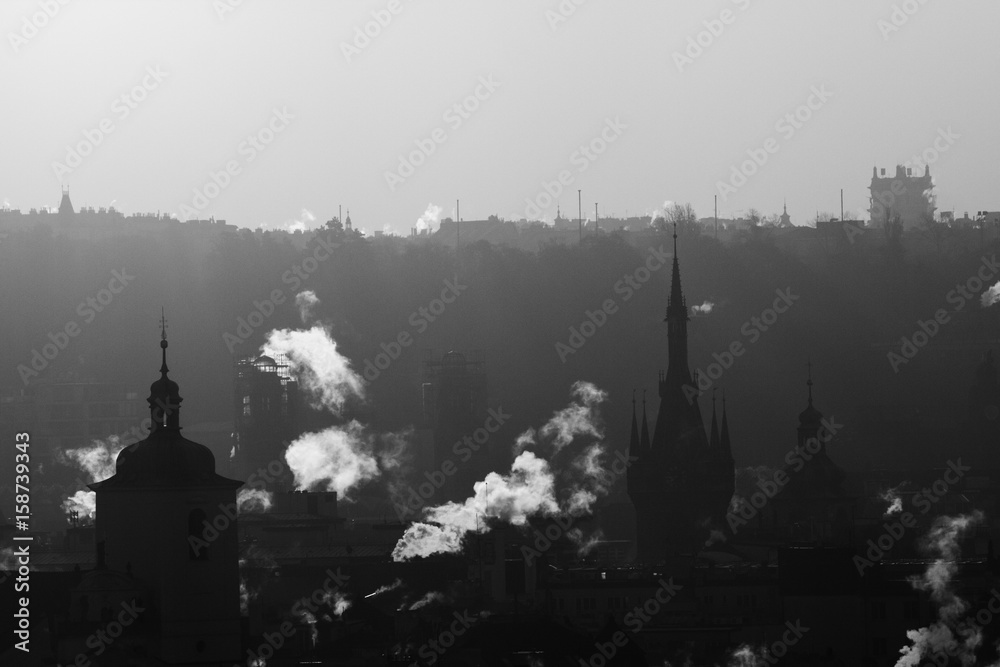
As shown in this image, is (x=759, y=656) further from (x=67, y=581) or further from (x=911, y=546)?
(x=911, y=546)

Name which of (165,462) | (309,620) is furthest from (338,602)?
(165,462)

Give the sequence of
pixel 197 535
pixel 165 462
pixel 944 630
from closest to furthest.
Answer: pixel 197 535 < pixel 165 462 < pixel 944 630

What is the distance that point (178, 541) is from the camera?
113750mm

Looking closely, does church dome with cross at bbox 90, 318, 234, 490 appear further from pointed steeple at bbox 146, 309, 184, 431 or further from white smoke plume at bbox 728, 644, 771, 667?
white smoke plume at bbox 728, 644, 771, 667

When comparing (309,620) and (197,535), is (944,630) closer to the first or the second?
(309,620)

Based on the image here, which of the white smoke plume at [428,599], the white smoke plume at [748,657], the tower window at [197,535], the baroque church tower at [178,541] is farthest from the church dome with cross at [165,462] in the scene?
the white smoke plume at [428,599]

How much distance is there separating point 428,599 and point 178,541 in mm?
45297

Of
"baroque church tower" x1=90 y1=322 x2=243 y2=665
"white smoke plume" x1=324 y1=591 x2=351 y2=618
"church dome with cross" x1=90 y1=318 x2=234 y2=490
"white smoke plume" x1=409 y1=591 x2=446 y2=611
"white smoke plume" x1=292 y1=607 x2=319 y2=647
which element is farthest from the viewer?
Answer: "white smoke plume" x1=409 y1=591 x2=446 y2=611

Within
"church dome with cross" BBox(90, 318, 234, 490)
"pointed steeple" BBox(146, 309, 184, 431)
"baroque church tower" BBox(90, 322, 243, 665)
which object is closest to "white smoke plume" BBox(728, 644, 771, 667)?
"baroque church tower" BBox(90, 322, 243, 665)

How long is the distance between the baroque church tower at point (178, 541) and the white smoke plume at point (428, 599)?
130ft

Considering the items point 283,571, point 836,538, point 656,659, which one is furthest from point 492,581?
point 836,538

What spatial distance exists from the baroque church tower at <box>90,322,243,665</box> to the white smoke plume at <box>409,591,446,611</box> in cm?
3950

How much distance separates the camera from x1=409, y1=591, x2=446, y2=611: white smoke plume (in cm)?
15561

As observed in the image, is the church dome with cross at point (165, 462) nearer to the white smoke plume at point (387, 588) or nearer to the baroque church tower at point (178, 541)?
the baroque church tower at point (178, 541)
